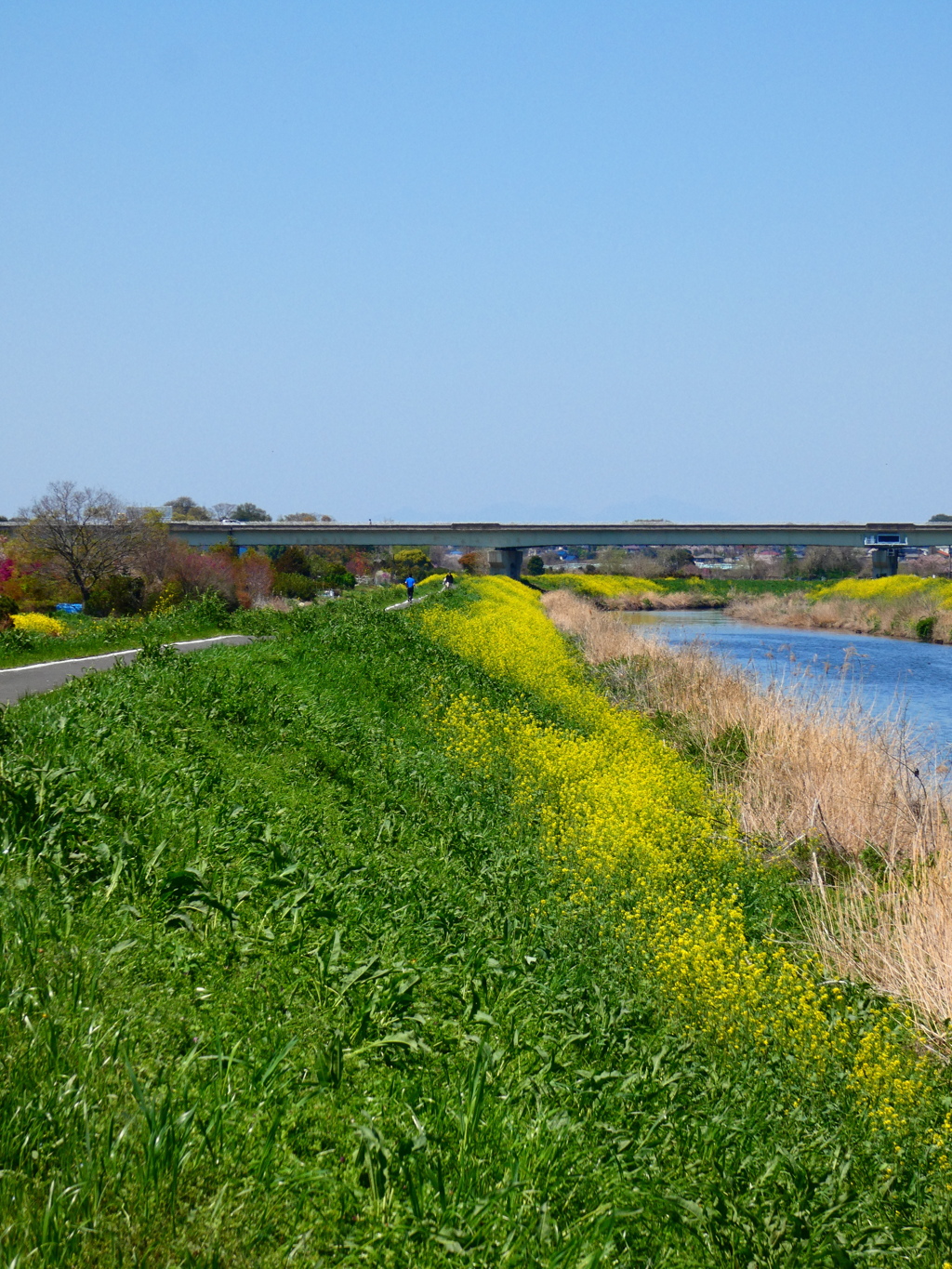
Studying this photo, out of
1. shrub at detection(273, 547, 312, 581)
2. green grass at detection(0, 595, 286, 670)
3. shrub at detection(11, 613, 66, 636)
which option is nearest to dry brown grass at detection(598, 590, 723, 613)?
shrub at detection(273, 547, 312, 581)

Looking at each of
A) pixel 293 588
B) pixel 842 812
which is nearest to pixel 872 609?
pixel 293 588

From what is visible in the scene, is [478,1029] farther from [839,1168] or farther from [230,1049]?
[839,1168]

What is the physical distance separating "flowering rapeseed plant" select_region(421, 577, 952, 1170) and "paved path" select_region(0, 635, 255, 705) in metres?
5.58

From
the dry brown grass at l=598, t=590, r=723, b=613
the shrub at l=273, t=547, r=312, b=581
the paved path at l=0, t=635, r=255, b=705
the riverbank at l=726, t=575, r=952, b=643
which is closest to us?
the paved path at l=0, t=635, r=255, b=705

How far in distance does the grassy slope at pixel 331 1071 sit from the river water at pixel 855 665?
8904 millimetres

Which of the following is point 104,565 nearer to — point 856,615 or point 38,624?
point 38,624

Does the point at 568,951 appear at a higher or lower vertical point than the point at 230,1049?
lower

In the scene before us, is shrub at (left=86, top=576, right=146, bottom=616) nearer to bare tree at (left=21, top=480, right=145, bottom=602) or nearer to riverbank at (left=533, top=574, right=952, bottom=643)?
bare tree at (left=21, top=480, right=145, bottom=602)

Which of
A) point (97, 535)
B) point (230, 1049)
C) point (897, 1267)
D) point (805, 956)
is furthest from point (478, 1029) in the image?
point (97, 535)

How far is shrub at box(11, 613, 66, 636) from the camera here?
24422 millimetres

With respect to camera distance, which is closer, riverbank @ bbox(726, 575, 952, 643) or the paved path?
the paved path

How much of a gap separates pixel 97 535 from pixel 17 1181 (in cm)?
3948

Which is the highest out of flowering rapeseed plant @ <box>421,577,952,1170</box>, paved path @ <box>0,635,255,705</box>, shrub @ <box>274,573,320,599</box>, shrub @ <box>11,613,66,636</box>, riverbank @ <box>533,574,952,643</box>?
paved path @ <box>0,635,255,705</box>

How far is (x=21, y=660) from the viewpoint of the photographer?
19.3 m
